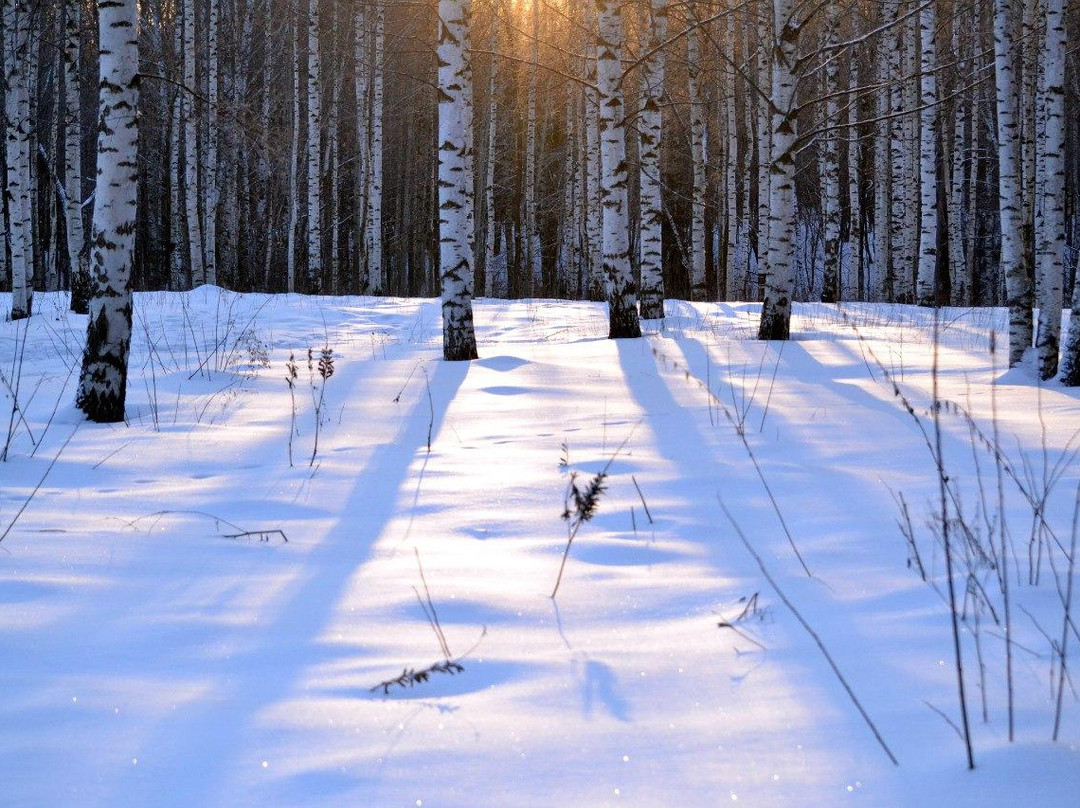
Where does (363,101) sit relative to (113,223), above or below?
above

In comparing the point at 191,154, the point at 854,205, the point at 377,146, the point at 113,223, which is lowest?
the point at 113,223

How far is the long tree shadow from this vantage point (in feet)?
5.16

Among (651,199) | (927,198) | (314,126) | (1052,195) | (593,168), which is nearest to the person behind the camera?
(1052,195)

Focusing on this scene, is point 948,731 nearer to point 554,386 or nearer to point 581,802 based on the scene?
point 581,802

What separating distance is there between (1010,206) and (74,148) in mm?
12586

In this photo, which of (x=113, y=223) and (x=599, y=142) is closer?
(x=113, y=223)

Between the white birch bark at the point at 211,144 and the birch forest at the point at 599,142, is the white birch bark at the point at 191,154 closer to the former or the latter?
the birch forest at the point at 599,142

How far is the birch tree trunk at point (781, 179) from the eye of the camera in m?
8.80

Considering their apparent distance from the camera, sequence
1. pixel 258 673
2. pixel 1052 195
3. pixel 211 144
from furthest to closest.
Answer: pixel 211 144
pixel 1052 195
pixel 258 673

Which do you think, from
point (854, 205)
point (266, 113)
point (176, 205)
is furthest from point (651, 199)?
point (176, 205)

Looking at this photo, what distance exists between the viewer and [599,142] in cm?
1326

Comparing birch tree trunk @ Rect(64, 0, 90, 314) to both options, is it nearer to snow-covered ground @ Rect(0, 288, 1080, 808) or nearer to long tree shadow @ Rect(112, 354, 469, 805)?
snow-covered ground @ Rect(0, 288, 1080, 808)

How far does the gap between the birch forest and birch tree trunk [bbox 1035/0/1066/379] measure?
0.07 ft

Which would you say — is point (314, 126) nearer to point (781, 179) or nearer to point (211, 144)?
point (211, 144)
